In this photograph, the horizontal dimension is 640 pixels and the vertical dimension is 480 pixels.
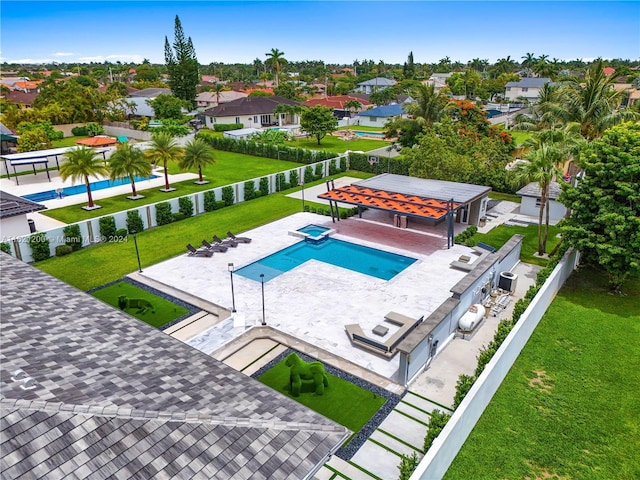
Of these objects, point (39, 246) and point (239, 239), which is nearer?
point (39, 246)

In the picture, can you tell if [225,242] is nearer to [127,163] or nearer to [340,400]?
[127,163]

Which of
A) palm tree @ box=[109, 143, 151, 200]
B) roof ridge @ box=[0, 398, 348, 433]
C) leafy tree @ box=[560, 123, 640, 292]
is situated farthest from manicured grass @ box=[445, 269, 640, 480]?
palm tree @ box=[109, 143, 151, 200]

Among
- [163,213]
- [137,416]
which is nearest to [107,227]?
[163,213]

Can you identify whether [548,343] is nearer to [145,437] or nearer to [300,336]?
[300,336]

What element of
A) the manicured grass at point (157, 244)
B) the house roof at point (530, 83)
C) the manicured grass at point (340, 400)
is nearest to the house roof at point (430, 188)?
the manicured grass at point (157, 244)

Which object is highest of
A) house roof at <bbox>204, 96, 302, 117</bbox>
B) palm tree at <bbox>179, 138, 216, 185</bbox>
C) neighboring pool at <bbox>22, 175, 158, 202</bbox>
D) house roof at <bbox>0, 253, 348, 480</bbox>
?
house roof at <bbox>204, 96, 302, 117</bbox>

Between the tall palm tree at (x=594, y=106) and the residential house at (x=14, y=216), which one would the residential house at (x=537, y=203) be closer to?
the tall palm tree at (x=594, y=106)

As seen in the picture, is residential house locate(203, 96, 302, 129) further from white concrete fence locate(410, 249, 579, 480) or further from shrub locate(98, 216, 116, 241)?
white concrete fence locate(410, 249, 579, 480)
